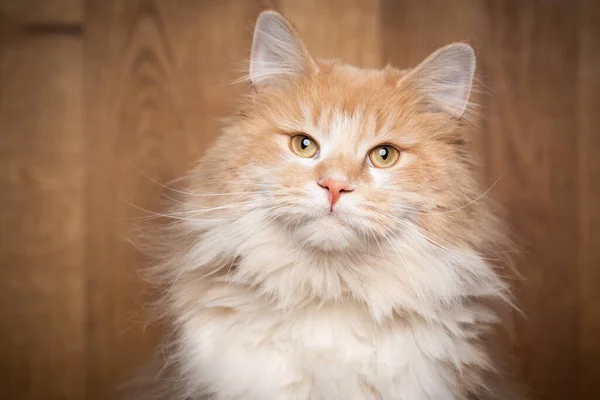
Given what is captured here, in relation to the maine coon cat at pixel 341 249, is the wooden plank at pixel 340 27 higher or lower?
higher

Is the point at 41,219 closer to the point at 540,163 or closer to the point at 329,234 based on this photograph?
the point at 329,234

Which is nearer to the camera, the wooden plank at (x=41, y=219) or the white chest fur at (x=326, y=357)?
the white chest fur at (x=326, y=357)

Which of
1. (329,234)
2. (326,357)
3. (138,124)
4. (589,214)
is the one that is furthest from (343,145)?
(589,214)

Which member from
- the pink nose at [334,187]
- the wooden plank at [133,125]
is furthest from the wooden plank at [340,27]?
the pink nose at [334,187]

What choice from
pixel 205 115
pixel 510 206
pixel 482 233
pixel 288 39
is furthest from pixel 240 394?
pixel 510 206

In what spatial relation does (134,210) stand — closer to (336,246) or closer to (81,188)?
(81,188)

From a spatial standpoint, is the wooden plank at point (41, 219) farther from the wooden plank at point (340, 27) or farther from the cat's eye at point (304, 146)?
the cat's eye at point (304, 146)

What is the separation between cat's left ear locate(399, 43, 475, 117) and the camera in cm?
133

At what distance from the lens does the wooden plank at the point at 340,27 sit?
178cm

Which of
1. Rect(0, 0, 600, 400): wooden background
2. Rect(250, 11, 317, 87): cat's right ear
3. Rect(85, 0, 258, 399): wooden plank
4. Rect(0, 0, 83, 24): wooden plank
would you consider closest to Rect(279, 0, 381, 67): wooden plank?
Rect(0, 0, 600, 400): wooden background

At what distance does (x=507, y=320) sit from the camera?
1.49m

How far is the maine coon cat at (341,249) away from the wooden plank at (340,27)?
434 mm

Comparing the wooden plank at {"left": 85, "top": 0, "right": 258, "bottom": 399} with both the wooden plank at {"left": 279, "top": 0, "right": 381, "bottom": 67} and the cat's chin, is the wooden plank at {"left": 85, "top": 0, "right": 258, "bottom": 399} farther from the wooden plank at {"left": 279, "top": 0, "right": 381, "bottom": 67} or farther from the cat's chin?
the cat's chin

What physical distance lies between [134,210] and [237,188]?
0.60 meters
